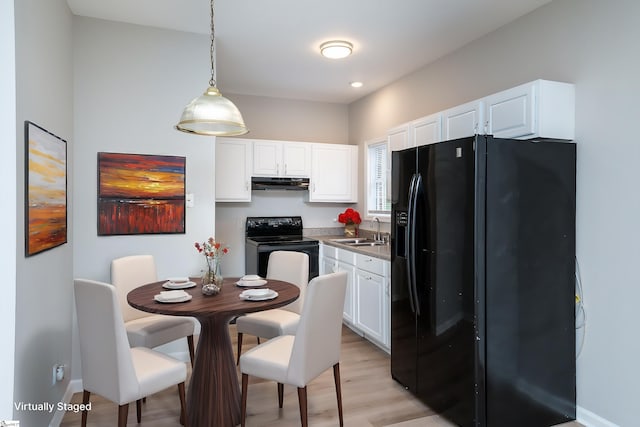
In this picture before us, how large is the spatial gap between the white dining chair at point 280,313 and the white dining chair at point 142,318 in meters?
0.41

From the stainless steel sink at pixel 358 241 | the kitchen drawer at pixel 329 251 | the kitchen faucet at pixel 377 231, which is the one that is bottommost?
the kitchen drawer at pixel 329 251

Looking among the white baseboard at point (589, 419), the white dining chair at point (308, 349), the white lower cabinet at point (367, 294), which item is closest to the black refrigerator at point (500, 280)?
the white baseboard at point (589, 419)

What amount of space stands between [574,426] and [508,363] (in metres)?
0.63

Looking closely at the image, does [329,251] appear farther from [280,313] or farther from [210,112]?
[210,112]

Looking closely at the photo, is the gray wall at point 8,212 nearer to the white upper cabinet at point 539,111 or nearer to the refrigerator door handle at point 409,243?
the refrigerator door handle at point 409,243

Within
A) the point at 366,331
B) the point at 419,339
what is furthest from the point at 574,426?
the point at 366,331

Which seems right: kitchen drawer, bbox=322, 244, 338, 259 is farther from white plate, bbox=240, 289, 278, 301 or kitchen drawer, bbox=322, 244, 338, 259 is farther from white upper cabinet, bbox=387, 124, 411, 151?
white plate, bbox=240, 289, 278, 301

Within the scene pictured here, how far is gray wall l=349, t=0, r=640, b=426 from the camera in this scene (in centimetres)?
220

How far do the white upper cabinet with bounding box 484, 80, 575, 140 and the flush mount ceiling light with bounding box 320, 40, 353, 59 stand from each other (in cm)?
142

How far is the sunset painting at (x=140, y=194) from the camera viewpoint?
119 inches

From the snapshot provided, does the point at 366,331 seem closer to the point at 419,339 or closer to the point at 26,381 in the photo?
the point at 419,339

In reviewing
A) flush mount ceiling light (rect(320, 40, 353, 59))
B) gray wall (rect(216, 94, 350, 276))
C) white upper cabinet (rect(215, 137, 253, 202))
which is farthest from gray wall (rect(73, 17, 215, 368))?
gray wall (rect(216, 94, 350, 276))

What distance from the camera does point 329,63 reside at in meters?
3.89

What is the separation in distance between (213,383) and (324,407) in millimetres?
786
